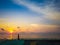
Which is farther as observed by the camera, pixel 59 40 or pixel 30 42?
pixel 59 40

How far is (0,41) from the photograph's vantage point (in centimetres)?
896

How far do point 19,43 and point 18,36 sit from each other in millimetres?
1723

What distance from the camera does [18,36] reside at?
34.9ft

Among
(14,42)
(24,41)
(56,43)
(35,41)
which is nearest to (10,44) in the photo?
(14,42)

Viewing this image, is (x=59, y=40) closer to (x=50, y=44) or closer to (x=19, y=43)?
(x=50, y=44)

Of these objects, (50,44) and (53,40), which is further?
(53,40)

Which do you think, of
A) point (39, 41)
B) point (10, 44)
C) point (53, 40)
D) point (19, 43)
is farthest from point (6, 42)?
point (53, 40)

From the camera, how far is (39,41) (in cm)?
944

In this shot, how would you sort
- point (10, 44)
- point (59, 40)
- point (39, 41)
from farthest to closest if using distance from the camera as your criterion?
point (59, 40), point (39, 41), point (10, 44)

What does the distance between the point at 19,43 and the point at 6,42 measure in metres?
0.83

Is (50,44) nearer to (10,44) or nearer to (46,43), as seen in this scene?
(46,43)

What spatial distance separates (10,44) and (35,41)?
172 centimetres

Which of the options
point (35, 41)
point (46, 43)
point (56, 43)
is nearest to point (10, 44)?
point (35, 41)

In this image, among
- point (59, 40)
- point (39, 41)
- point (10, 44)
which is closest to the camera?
point (10, 44)
